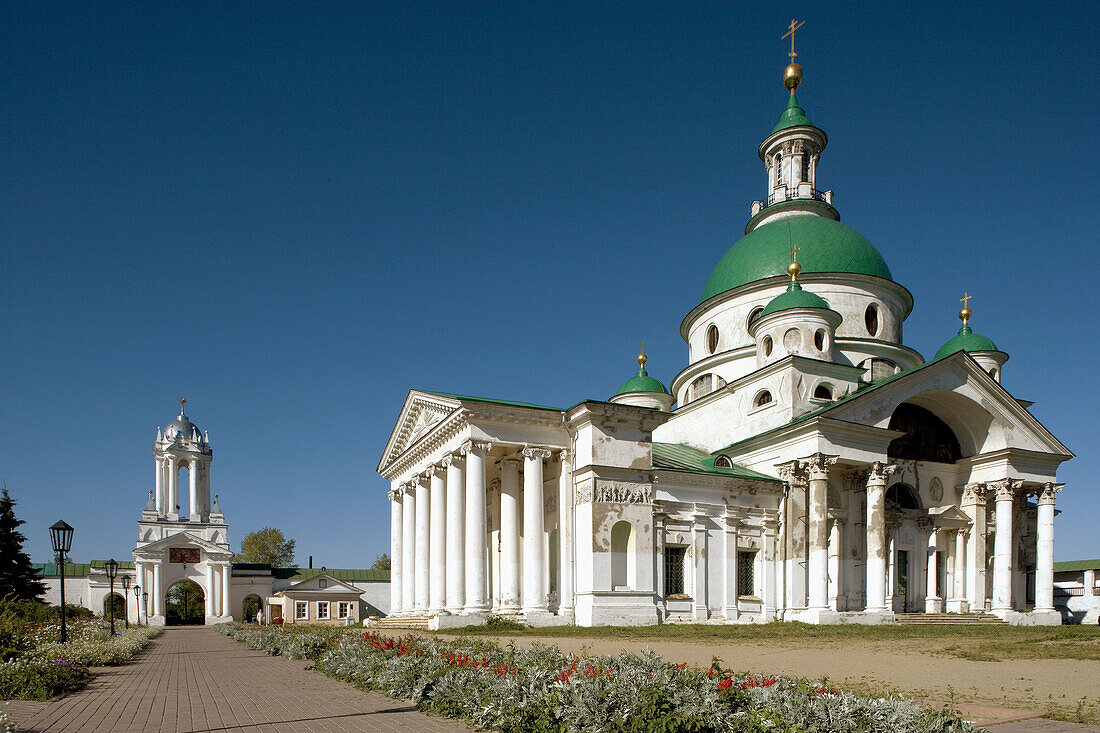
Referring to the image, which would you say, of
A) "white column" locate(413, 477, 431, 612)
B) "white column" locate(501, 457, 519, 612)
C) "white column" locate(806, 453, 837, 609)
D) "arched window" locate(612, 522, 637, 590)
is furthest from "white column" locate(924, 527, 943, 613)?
"white column" locate(413, 477, 431, 612)

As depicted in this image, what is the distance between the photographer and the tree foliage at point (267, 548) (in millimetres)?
91250

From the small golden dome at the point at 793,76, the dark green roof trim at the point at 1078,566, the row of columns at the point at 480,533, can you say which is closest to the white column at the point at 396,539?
the row of columns at the point at 480,533

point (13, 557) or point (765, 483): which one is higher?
point (765, 483)

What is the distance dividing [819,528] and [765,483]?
105 inches

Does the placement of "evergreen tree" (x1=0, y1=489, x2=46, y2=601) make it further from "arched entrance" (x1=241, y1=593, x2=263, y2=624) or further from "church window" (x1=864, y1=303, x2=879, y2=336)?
"church window" (x1=864, y1=303, x2=879, y2=336)

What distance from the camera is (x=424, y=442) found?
3131cm

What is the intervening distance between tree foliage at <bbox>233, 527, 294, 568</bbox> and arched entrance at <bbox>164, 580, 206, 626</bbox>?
8.14 meters

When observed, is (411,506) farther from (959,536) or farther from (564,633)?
(959,536)

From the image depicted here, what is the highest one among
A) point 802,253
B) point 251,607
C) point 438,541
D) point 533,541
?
point 802,253

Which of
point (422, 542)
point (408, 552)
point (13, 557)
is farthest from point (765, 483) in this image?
point (13, 557)

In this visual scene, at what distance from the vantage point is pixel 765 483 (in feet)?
102

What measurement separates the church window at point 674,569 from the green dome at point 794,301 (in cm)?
1160

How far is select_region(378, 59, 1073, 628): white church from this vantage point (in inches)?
1062

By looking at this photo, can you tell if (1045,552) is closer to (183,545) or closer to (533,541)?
(533,541)
